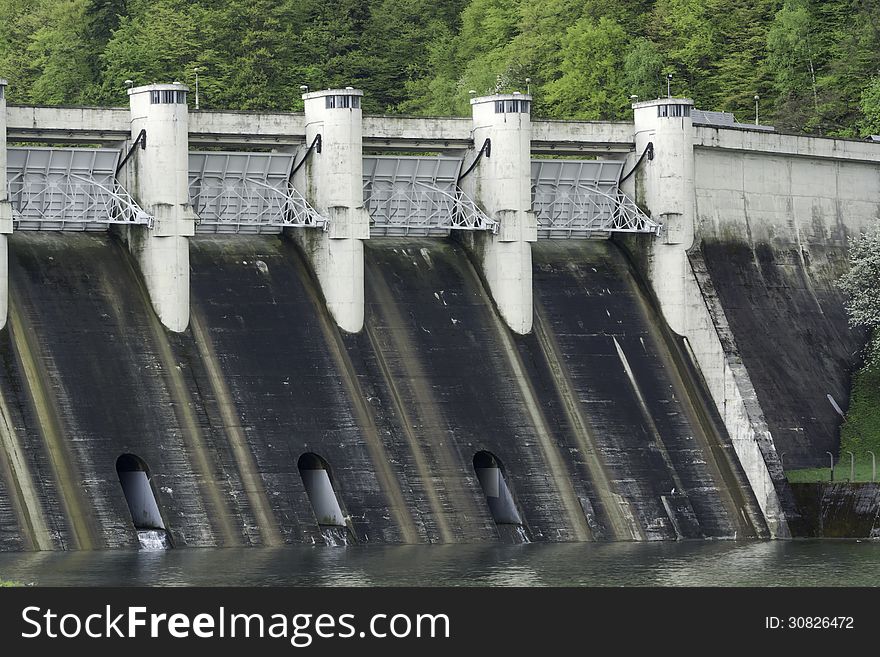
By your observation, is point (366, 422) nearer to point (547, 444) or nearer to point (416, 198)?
point (547, 444)

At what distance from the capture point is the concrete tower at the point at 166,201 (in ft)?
285

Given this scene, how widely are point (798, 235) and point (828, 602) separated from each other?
170ft

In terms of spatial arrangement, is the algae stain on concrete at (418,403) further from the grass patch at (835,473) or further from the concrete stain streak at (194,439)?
the grass patch at (835,473)

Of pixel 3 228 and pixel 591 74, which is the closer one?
pixel 3 228

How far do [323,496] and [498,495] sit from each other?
25.5ft

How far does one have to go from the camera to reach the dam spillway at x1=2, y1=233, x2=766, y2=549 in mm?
81750

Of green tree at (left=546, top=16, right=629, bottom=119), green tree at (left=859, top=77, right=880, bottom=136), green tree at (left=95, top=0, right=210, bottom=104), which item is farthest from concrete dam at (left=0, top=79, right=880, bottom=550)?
green tree at (left=95, top=0, right=210, bottom=104)

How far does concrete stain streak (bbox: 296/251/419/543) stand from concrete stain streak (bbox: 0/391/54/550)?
45.3 feet

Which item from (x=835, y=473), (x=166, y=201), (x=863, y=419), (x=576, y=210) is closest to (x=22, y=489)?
(x=166, y=201)

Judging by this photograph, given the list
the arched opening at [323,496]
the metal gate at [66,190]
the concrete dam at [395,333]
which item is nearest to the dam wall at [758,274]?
the concrete dam at [395,333]

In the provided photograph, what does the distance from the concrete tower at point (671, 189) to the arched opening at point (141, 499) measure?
27068 millimetres

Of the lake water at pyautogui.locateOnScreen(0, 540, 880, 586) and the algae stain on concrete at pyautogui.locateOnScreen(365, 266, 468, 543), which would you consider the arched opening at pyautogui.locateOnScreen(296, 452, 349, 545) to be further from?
the algae stain on concrete at pyautogui.locateOnScreen(365, 266, 468, 543)

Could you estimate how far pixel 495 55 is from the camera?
159250 mm

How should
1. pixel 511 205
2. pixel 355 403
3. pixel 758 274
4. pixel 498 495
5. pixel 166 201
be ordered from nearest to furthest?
pixel 166 201, pixel 355 403, pixel 498 495, pixel 511 205, pixel 758 274
